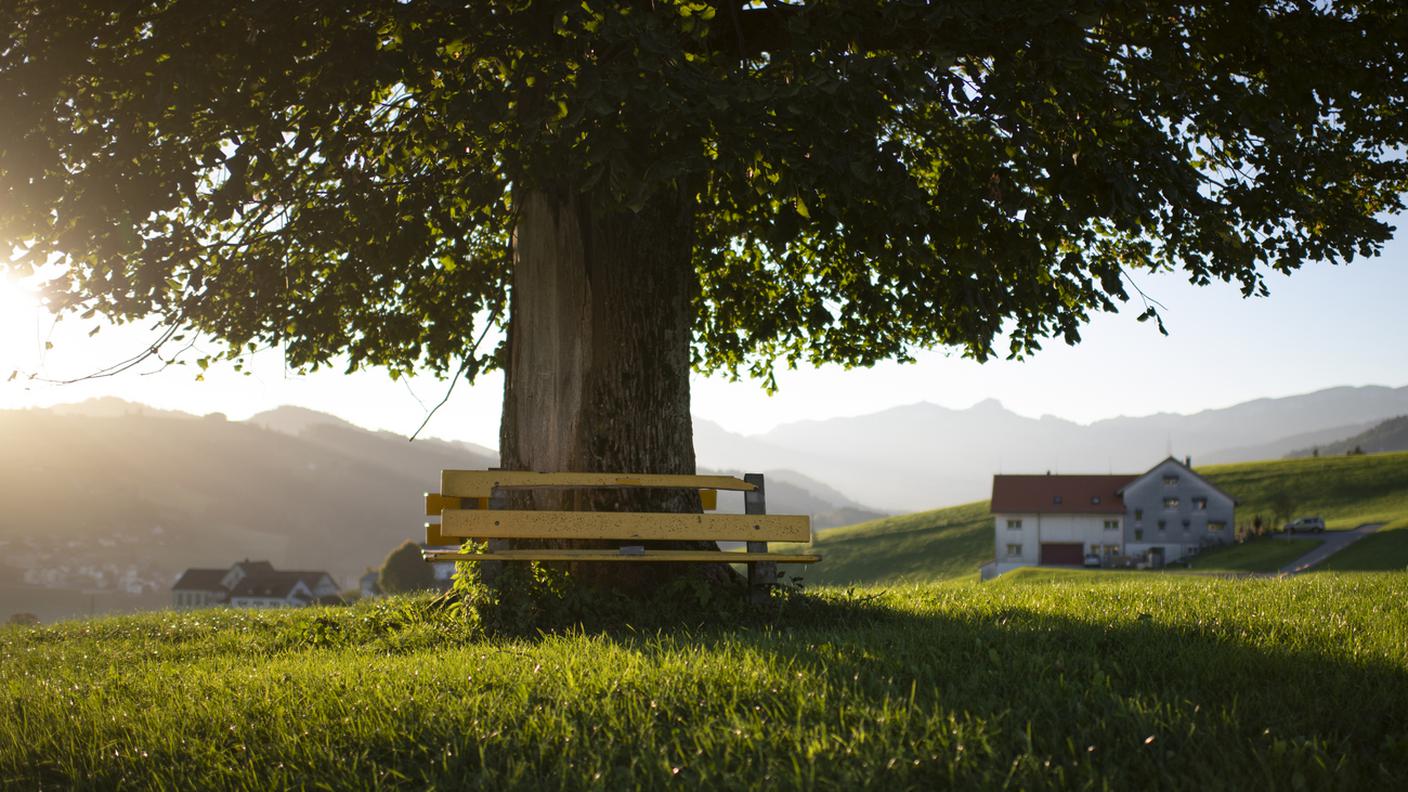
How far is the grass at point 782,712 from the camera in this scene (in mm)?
4227

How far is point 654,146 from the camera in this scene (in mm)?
8258


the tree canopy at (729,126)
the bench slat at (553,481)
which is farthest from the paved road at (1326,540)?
the bench slat at (553,481)

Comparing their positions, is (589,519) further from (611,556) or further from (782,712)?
(782,712)

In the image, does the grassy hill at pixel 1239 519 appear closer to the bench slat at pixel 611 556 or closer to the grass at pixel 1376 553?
the grass at pixel 1376 553

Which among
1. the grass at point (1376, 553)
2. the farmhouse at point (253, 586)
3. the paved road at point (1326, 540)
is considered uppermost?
the grass at point (1376, 553)

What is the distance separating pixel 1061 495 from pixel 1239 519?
43.7 ft

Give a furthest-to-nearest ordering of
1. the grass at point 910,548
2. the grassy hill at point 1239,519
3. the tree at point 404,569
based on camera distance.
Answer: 1. the grass at point 910,548
2. the grassy hill at point 1239,519
3. the tree at point 404,569

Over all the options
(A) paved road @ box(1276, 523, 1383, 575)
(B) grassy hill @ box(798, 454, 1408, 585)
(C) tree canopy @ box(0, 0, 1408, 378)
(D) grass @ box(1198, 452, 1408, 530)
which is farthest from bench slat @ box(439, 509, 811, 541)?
(D) grass @ box(1198, 452, 1408, 530)

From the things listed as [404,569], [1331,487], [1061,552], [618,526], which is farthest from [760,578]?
[1331,487]

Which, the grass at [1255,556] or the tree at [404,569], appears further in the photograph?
the tree at [404,569]

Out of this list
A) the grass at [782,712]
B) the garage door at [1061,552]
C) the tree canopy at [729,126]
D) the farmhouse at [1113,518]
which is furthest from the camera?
the garage door at [1061,552]

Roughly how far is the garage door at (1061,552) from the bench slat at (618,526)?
70911 mm

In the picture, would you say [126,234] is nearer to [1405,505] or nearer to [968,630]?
[968,630]

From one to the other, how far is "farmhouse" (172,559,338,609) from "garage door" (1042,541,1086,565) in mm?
62657
